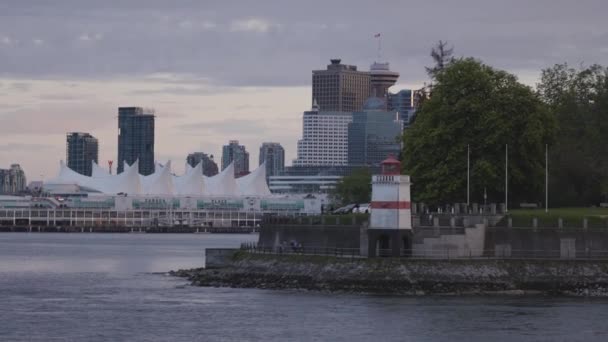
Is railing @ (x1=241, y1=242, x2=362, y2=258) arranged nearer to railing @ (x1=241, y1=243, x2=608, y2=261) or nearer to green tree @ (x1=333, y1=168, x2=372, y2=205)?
railing @ (x1=241, y1=243, x2=608, y2=261)

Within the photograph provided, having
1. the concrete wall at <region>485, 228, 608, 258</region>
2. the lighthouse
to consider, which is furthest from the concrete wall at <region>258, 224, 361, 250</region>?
the concrete wall at <region>485, 228, 608, 258</region>

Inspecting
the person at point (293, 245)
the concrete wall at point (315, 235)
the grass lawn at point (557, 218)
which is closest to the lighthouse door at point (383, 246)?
the concrete wall at point (315, 235)

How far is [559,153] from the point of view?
343 ft

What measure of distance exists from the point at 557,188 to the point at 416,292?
3215 cm

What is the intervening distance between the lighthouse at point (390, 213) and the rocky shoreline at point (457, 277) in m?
1.43

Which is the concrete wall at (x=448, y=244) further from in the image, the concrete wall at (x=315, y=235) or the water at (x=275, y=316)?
the water at (x=275, y=316)

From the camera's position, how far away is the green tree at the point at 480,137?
93812mm

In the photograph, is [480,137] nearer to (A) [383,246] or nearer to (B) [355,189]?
(A) [383,246]

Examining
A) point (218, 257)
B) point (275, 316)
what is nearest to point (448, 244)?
point (275, 316)

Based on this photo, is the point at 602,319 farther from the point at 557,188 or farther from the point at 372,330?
the point at 557,188

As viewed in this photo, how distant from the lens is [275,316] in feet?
217

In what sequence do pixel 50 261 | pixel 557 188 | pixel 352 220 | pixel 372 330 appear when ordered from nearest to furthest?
pixel 372 330, pixel 352 220, pixel 557 188, pixel 50 261

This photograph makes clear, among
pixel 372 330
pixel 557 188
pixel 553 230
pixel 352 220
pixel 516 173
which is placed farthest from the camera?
pixel 557 188

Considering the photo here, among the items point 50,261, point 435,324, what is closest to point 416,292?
point 435,324
